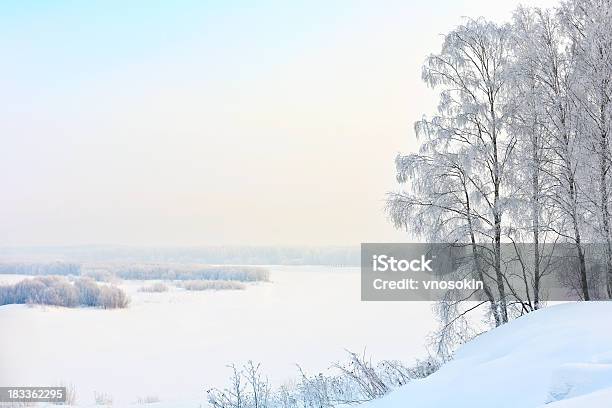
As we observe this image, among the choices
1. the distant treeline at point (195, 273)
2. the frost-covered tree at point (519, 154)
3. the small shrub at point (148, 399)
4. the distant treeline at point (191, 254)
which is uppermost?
the frost-covered tree at point (519, 154)

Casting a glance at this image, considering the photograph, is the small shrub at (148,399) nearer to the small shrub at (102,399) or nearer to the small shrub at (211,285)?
the small shrub at (102,399)

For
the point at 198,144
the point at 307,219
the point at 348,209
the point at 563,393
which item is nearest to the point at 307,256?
the point at 307,219

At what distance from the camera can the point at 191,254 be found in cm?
3862

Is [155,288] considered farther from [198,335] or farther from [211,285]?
[198,335]

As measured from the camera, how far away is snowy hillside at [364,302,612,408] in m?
2.94

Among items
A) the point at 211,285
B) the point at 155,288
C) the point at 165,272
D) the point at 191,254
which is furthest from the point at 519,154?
the point at 191,254

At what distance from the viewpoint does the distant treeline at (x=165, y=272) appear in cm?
3328

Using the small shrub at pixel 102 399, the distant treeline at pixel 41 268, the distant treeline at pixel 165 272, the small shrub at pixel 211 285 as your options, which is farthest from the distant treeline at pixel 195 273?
the small shrub at pixel 102 399

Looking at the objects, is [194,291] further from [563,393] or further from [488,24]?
[563,393]

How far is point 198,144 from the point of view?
1615 inches

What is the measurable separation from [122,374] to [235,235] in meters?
22.4

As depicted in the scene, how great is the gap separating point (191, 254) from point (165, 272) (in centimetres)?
331

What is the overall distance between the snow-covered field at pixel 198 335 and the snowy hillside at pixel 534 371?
6274 millimetres

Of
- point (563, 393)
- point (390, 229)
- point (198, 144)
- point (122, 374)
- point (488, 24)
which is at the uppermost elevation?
point (198, 144)
